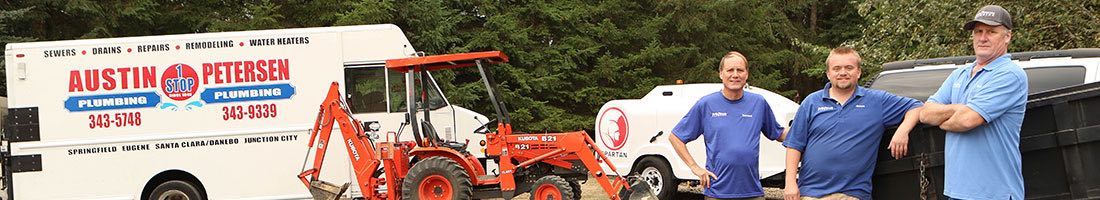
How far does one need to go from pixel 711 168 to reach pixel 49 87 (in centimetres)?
871

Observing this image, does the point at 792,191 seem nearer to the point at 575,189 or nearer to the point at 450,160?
the point at 450,160

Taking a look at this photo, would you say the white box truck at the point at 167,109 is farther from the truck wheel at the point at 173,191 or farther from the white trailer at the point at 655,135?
the white trailer at the point at 655,135

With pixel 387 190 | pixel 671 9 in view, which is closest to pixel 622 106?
pixel 387 190

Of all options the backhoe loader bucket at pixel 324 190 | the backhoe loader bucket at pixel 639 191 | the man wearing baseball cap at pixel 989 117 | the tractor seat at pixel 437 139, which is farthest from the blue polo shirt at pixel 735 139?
the backhoe loader bucket at pixel 324 190

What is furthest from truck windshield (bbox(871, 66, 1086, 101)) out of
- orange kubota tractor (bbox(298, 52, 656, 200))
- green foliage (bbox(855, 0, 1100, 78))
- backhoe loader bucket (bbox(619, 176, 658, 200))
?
green foliage (bbox(855, 0, 1100, 78))

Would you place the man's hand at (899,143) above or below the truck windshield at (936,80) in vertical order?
below

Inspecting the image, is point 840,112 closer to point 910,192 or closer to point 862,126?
point 862,126

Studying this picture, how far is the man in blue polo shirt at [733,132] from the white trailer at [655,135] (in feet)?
23.7

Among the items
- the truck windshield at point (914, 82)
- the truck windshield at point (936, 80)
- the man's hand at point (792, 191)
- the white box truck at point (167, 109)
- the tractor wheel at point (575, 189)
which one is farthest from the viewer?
the white box truck at point (167, 109)

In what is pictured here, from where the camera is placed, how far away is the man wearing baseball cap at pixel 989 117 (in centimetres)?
418

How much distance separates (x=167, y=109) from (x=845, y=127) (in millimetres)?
8788

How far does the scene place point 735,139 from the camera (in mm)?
5242

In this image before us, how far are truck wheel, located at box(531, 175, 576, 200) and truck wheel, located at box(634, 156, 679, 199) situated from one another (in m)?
2.60

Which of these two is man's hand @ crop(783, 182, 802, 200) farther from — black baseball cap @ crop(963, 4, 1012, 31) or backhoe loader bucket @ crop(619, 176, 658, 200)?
backhoe loader bucket @ crop(619, 176, 658, 200)
